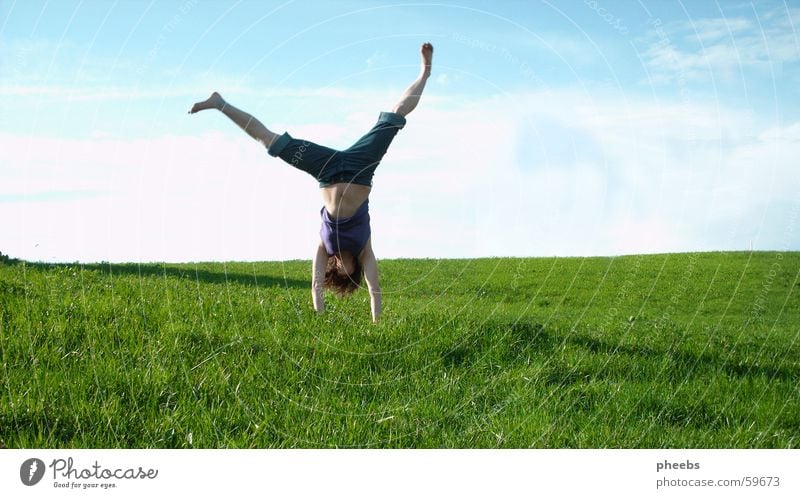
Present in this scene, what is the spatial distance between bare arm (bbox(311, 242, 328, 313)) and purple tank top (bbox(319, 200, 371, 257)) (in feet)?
0.35

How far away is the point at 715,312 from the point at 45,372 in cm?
1279

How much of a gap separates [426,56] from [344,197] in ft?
4.55

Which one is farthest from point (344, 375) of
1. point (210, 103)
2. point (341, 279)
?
point (210, 103)

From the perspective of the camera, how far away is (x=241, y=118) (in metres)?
5.30

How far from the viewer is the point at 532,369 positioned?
654 cm

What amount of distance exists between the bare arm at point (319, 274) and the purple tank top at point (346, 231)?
11 cm

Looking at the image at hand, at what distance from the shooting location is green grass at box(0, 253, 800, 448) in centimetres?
466

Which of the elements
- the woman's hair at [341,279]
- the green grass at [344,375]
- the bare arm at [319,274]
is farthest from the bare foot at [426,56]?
A: the green grass at [344,375]

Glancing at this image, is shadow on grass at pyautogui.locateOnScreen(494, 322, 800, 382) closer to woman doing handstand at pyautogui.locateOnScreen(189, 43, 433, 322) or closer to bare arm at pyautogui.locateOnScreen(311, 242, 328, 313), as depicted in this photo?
bare arm at pyautogui.locateOnScreen(311, 242, 328, 313)

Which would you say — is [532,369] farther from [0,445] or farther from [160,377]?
[0,445]

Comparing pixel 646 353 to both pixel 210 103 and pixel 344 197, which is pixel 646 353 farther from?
pixel 210 103
